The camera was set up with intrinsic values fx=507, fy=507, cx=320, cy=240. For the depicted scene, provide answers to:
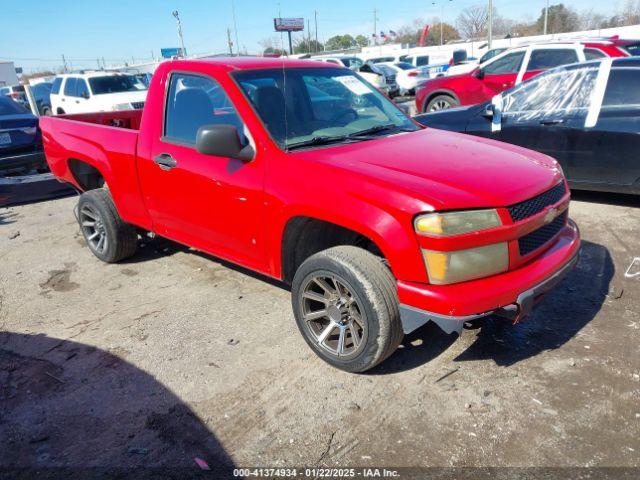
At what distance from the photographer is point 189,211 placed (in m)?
3.86

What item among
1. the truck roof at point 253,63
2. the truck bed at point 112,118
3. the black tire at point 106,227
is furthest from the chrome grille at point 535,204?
the truck bed at point 112,118

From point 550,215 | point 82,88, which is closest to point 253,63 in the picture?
point 550,215

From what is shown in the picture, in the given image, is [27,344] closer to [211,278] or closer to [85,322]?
[85,322]

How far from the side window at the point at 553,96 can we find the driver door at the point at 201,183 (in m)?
4.08

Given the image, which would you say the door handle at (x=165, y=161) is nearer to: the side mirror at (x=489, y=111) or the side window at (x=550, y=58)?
the side mirror at (x=489, y=111)

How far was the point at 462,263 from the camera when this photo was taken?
8.54 feet

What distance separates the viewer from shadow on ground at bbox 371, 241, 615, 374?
3.24m

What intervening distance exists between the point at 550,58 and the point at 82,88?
40.3ft

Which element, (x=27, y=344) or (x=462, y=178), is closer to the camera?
(x=462, y=178)

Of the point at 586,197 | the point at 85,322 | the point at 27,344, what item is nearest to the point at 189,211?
the point at 85,322

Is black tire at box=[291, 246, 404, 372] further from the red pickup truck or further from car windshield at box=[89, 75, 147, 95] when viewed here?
car windshield at box=[89, 75, 147, 95]

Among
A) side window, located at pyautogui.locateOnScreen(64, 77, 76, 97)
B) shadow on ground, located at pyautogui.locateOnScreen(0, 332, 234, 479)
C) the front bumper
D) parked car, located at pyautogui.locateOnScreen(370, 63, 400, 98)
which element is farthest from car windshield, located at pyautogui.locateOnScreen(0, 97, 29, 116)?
parked car, located at pyautogui.locateOnScreen(370, 63, 400, 98)

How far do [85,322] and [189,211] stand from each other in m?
1.21

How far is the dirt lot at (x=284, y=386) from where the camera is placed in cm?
255
